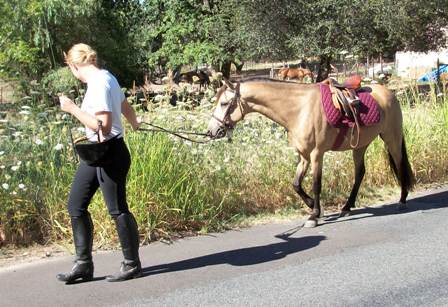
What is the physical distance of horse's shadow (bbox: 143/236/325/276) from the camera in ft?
18.9

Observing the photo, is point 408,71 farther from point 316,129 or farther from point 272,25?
point 272,25

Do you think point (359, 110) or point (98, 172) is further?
point (359, 110)

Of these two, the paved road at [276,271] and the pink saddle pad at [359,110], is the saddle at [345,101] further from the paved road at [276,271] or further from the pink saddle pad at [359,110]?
the paved road at [276,271]

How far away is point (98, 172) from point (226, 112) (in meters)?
2.30

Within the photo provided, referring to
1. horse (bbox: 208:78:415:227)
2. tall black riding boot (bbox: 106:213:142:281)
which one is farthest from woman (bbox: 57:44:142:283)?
horse (bbox: 208:78:415:227)

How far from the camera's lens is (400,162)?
8242 mm

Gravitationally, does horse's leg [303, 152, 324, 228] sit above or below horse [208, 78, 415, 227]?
below

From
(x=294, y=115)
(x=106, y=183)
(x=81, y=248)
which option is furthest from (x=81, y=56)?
(x=294, y=115)

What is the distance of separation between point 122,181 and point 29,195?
1929 millimetres

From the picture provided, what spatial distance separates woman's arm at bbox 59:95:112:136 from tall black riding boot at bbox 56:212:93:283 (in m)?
0.88

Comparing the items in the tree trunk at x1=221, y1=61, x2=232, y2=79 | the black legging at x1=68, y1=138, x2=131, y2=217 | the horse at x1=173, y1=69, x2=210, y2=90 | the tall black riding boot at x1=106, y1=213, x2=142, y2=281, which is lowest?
the tall black riding boot at x1=106, y1=213, x2=142, y2=281

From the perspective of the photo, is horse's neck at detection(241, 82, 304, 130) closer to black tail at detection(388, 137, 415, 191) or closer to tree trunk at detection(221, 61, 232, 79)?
black tail at detection(388, 137, 415, 191)

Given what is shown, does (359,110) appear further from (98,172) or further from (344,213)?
(98,172)

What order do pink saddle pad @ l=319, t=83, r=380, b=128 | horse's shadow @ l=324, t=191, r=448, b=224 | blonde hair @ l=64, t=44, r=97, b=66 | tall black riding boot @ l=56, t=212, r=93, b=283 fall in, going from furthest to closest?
horse's shadow @ l=324, t=191, r=448, b=224 → pink saddle pad @ l=319, t=83, r=380, b=128 → tall black riding boot @ l=56, t=212, r=93, b=283 → blonde hair @ l=64, t=44, r=97, b=66
